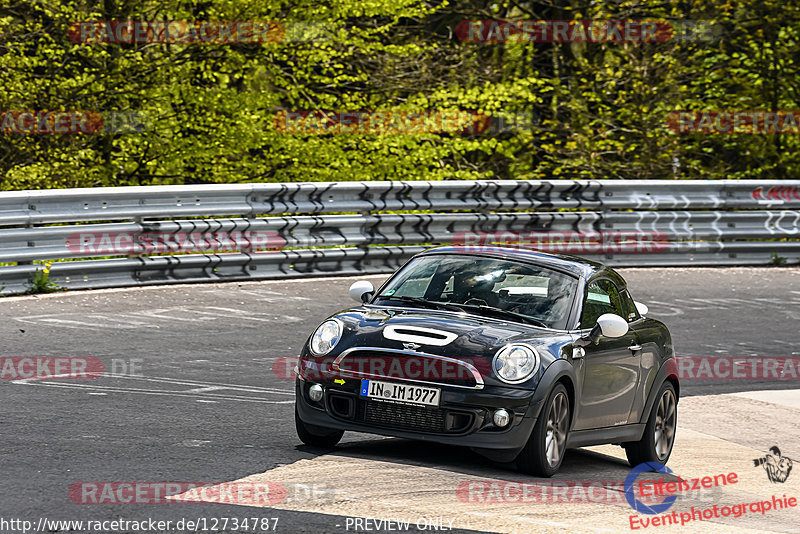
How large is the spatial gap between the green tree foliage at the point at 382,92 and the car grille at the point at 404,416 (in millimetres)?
13486

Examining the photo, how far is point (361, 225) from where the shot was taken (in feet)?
56.6

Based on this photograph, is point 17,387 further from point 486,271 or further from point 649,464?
point 649,464

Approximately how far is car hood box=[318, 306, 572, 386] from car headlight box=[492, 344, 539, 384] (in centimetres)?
4

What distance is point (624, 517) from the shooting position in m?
6.64

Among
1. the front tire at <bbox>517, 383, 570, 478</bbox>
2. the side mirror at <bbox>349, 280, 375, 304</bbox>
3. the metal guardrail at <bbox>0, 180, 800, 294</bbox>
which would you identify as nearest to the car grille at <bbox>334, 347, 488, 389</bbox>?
the front tire at <bbox>517, 383, 570, 478</bbox>

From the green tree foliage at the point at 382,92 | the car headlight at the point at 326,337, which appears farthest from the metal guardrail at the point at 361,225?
the car headlight at the point at 326,337

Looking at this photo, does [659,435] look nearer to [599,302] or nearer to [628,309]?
[628,309]

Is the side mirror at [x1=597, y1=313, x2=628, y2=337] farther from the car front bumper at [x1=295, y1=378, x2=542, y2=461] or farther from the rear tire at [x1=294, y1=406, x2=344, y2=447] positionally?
the rear tire at [x1=294, y1=406, x2=344, y2=447]

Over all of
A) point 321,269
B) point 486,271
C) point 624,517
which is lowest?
point 321,269

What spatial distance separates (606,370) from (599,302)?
558 mm

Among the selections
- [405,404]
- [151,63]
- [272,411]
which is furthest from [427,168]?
[405,404]

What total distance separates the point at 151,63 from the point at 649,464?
14148 millimetres

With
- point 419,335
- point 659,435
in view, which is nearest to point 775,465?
point 659,435

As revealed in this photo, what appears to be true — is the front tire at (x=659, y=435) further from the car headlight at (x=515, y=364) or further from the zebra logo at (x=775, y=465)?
the car headlight at (x=515, y=364)
